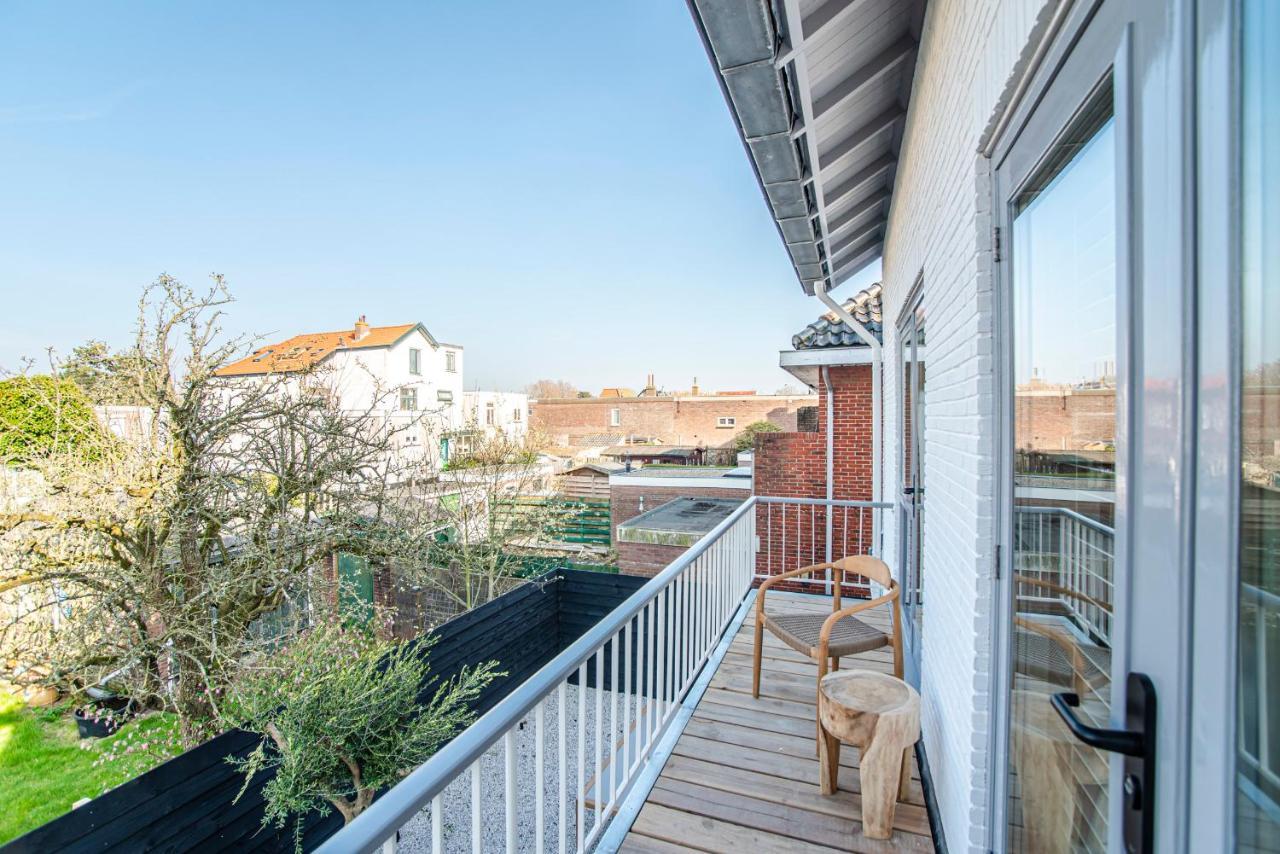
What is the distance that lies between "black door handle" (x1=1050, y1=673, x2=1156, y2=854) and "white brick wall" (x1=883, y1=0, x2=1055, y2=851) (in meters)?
0.79

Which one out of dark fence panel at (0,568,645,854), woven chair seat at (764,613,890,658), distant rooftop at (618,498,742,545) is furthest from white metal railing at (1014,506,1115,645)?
distant rooftop at (618,498,742,545)

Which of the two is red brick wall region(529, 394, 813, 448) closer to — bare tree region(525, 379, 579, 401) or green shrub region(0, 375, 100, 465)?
bare tree region(525, 379, 579, 401)

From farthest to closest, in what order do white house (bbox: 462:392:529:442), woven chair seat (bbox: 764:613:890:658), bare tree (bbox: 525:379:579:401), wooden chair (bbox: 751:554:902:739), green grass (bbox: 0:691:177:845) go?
bare tree (bbox: 525:379:579:401) < white house (bbox: 462:392:529:442) < green grass (bbox: 0:691:177:845) < woven chair seat (bbox: 764:613:890:658) < wooden chair (bbox: 751:554:902:739)

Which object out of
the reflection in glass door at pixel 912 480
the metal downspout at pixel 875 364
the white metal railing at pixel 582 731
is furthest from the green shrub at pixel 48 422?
the reflection in glass door at pixel 912 480

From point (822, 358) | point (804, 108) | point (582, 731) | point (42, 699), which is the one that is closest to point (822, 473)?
point (822, 358)

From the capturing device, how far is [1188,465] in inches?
26.9

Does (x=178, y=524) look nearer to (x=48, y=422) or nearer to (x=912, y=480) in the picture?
(x=48, y=422)

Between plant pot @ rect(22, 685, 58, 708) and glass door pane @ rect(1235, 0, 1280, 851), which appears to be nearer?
glass door pane @ rect(1235, 0, 1280, 851)

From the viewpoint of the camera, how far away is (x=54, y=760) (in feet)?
21.1

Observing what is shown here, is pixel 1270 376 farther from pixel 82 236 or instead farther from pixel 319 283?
pixel 319 283

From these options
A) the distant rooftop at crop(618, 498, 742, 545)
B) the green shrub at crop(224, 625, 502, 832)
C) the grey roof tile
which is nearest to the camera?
the green shrub at crop(224, 625, 502, 832)

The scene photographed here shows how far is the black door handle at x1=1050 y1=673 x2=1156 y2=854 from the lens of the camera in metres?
0.75

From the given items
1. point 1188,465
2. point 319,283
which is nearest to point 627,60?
point 1188,465

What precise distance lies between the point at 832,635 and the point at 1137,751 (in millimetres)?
2231
